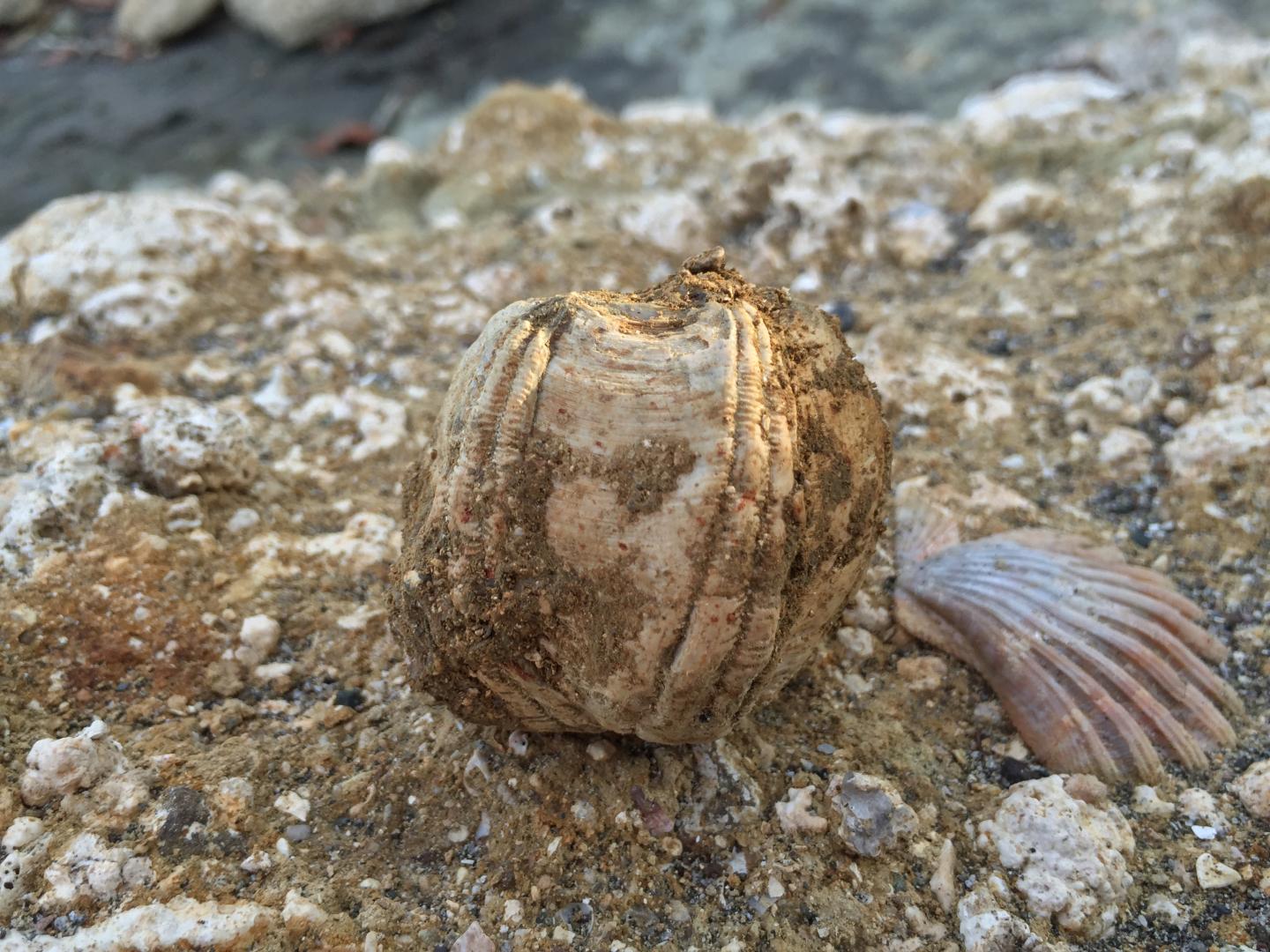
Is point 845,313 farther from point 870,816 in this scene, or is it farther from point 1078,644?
point 870,816

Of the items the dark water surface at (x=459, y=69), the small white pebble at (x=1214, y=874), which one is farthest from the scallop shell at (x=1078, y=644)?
the dark water surface at (x=459, y=69)

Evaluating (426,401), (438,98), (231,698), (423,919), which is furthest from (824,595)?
(438,98)

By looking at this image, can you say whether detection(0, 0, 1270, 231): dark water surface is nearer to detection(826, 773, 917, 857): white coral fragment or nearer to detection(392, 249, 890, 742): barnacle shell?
detection(392, 249, 890, 742): barnacle shell

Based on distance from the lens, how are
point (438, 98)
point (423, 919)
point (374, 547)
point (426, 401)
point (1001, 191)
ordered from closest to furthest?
1. point (423, 919)
2. point (374, 547)
3. point (426, 401)
4. point (1001, 191)
5. point (438, 98)

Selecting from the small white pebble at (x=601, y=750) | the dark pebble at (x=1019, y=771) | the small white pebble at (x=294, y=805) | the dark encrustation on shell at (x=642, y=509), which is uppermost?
the dark encrustation on shell at (x=642, y=509)

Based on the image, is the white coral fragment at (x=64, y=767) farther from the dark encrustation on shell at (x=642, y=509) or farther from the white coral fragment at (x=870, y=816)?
the white coral fragment at (x=870, y=816)

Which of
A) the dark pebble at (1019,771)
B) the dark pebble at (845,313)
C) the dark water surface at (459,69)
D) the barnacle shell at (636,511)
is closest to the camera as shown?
the barnacle shell at (636,511)

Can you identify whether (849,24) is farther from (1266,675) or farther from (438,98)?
(1266,675)

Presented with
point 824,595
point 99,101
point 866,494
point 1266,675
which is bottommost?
point 99,101
